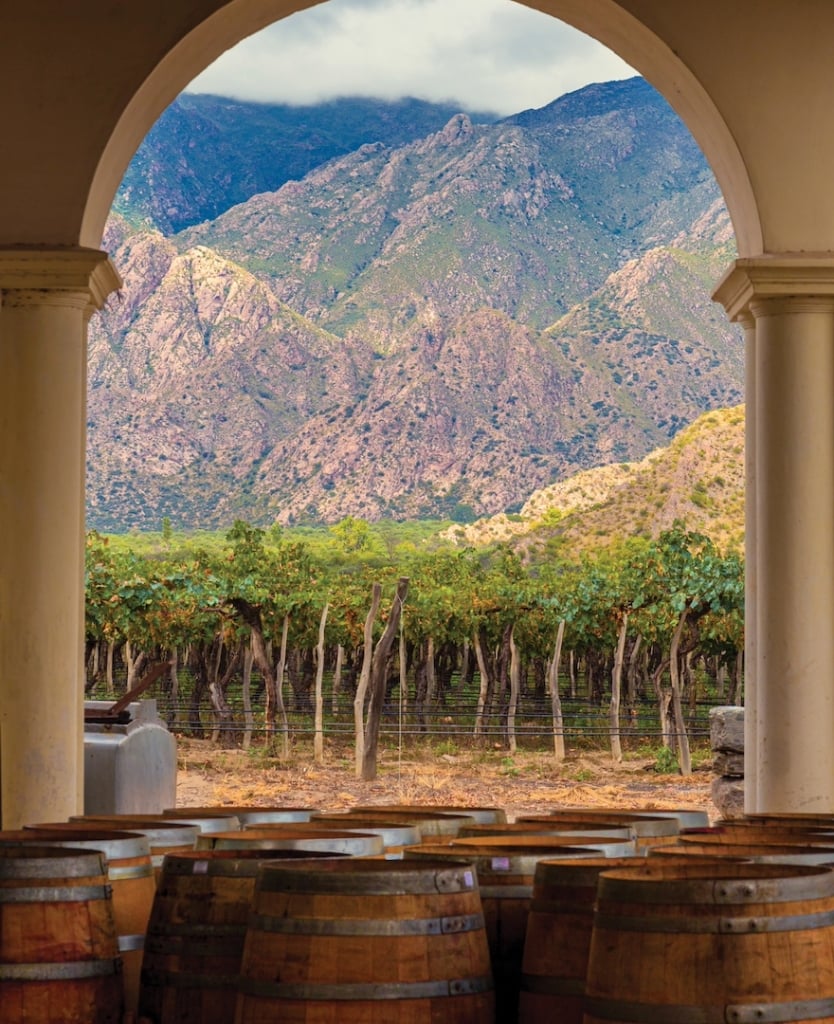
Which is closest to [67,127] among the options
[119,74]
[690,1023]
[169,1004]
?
[119,74]

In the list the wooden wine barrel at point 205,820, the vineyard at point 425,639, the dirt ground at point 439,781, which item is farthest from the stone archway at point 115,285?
the vineyard at point 425,639

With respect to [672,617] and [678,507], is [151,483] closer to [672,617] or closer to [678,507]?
[678,507]

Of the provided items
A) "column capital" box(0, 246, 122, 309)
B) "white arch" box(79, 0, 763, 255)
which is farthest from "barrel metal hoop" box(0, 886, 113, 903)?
"white arch" box(79, 0, 763, 255)

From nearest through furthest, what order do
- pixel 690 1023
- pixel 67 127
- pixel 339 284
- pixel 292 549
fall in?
1. pixel 690 1023
2. pixel 67 127
3. pixel 292 549
4. pixel 339 284

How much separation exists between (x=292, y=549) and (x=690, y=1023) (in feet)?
66.7

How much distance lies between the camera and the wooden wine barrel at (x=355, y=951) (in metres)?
2.57

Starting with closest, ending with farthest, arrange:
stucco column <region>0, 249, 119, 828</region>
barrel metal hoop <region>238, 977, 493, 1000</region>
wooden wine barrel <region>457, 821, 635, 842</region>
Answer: barrel metal hoop <region>238, 977, 493, 1000</region> < wooden wine barrel <region>457, 821, 635, 842</region> < stucco column <region>0, 249, 119, 828</region>

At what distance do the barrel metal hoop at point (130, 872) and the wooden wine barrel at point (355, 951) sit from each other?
0.69 m

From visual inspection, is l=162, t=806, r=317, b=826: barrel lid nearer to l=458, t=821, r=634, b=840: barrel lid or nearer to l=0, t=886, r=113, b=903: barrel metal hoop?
l=458, t=821, r=634, b=840: barrel lid

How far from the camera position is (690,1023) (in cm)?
237

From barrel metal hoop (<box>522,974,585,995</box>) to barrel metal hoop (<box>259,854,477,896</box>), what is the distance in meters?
0.29

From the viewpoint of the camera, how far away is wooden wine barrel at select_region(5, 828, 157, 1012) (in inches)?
127

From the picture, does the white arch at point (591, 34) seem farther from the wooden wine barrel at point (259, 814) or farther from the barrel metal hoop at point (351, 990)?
the barrel metal hoop at point (351, 990)

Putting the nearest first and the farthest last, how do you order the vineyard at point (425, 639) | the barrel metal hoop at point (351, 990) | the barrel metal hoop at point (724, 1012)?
1. the barrel metal hoop at point (724, 1012)
2. the barrel metal hoop at point (351, 990)
3. the vineyard at point (425, 639)
